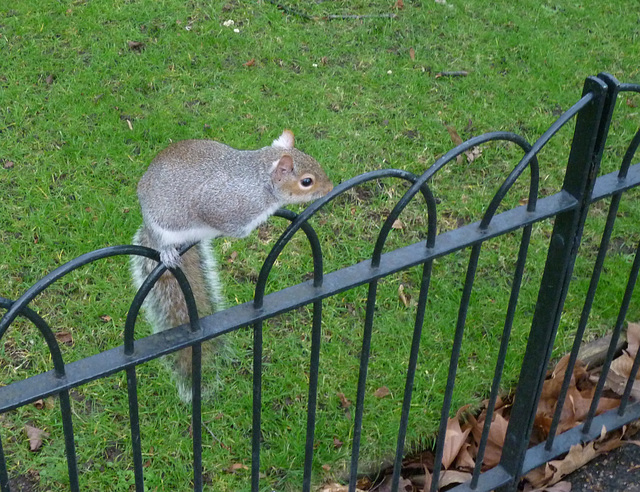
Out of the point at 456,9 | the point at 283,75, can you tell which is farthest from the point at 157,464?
the point at 456,9

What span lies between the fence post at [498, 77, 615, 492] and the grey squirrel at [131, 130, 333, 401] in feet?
1.93

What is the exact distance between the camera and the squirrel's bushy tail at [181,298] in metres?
1.75

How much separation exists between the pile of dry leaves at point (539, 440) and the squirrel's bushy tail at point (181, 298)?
443mm

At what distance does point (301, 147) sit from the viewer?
2.90 m

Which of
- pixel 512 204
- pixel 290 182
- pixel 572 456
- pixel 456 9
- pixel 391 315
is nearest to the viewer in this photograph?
pixel 290 182

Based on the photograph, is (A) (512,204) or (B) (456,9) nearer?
(A) (512,204)

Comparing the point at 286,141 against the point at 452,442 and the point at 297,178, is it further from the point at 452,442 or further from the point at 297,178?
the point at 452,442

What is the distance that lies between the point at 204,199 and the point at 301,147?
3.81ft

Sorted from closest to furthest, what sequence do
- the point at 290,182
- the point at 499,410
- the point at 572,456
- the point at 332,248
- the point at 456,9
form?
1. the point at 290,182
2. the point at 572,456
3. the point at 499,410
4. the point at 332,248
5. the point at 456,9

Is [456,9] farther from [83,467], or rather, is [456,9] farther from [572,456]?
[83,467]

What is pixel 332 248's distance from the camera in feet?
8.20

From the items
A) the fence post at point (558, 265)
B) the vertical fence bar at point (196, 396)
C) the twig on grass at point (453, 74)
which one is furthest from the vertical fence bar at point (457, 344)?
the twig on grass at point (453, 74)

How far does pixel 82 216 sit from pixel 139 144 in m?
0.45

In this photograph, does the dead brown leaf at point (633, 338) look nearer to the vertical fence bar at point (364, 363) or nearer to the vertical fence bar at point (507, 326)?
the vertical fence bar at point (507, 326)
